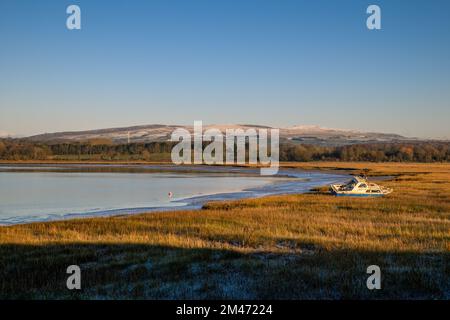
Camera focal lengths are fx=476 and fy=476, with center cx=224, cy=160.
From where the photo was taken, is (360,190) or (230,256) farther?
(360,190)

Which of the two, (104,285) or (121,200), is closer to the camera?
(104,285)

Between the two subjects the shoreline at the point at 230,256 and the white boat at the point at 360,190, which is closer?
the shoreline at the point at 230,256

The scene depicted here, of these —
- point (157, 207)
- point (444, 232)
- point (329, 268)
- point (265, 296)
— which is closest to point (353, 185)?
point (157, 207)

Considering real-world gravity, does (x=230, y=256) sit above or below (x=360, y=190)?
above

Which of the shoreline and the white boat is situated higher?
the shoreline

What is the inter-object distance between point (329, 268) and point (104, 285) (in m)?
5.68

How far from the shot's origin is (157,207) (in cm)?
3431

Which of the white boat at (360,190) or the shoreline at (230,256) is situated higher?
the shoreline at (230,256)

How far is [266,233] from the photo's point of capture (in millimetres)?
19031

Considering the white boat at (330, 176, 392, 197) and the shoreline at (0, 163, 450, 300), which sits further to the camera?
the white boat at (330, 176, 392, 197)

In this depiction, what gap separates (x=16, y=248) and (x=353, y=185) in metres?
31.3
